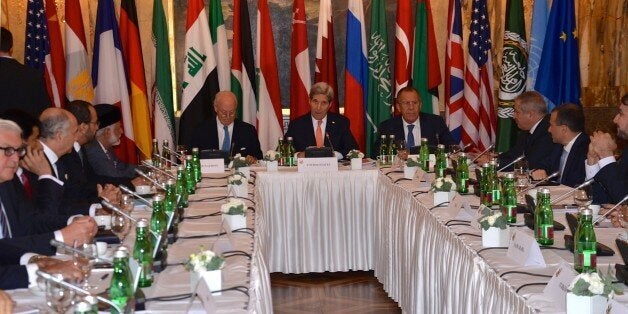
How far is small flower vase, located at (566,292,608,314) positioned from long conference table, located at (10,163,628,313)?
0.14 m

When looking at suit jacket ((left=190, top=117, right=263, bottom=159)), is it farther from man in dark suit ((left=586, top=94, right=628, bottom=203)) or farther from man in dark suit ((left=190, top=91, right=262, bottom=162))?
man in dark suit ((left=586, top=94, right=628, bottom=203))

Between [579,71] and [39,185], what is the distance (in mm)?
5412

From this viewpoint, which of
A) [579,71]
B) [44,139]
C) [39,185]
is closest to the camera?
[39,185]

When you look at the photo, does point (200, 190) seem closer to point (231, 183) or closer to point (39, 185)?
point (231, 183)

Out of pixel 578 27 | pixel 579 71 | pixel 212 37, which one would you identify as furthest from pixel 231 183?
pixel 578 27

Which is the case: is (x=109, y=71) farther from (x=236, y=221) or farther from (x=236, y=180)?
(x=236, y=221)

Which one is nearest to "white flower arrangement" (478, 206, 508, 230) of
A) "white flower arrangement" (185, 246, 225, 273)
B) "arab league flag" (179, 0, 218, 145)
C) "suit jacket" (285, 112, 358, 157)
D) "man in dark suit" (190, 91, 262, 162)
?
"white flower arrangement" (185, 246, 225, 273)

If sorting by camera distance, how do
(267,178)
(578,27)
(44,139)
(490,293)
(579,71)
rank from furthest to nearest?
1. (578,27)
2. (579,71)
3. (267,178)
4. (44,139)
5. (490,293)

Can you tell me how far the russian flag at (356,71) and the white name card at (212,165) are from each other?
8.42ft

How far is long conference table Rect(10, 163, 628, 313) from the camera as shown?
289 cm

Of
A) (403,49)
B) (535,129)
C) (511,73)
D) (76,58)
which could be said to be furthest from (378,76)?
(76,58)

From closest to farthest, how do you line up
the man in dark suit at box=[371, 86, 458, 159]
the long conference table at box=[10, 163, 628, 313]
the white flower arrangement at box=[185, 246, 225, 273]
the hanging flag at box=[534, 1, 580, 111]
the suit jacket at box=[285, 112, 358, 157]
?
the white flower arrangement at box=[185, 246, 225, 273], the long conference table at box=[10, 163, 628, 313], the man in dark suit at box=[371, 86, 458, 159], the suit jacket at box=[285, 112, 358, 157], the hanging flag at box=[534, 1, 580, 111]

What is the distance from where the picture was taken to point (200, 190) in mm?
5363

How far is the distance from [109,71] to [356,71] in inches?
96.5
